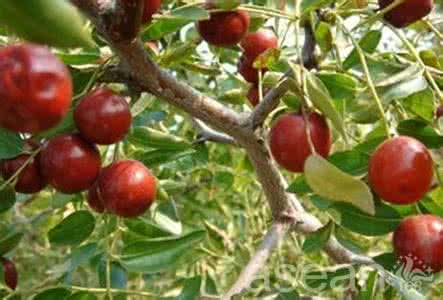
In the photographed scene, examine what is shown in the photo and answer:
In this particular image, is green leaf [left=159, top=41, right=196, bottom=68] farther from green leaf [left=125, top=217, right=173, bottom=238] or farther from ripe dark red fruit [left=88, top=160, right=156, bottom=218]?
green leaf [left=125, top=217, right=173, bottom=238]

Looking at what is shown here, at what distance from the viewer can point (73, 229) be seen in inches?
67.6

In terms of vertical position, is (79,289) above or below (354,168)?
below

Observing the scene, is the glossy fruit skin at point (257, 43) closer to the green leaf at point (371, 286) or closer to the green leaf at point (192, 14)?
the green leaf at point (192, 14)

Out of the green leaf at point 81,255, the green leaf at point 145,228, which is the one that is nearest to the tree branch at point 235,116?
the green leaf at point 145,228

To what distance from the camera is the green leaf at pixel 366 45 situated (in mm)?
1375

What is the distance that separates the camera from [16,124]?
2.91ft

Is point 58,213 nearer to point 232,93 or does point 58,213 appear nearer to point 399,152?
point 232,93

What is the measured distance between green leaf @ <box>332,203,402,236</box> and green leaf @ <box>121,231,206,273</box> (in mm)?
363

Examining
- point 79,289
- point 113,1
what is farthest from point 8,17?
point 79,289

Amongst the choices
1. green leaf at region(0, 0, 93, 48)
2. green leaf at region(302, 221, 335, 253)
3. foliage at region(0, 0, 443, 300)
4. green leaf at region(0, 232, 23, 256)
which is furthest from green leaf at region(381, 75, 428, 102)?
green leaf at region(0, 232, 23, 256)

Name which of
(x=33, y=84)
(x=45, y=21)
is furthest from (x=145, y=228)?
(x=45, y=21)

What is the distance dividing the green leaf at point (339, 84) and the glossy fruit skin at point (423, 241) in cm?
23

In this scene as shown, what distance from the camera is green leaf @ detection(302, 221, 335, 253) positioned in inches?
54.6

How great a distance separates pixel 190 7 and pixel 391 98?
0.35 meters
